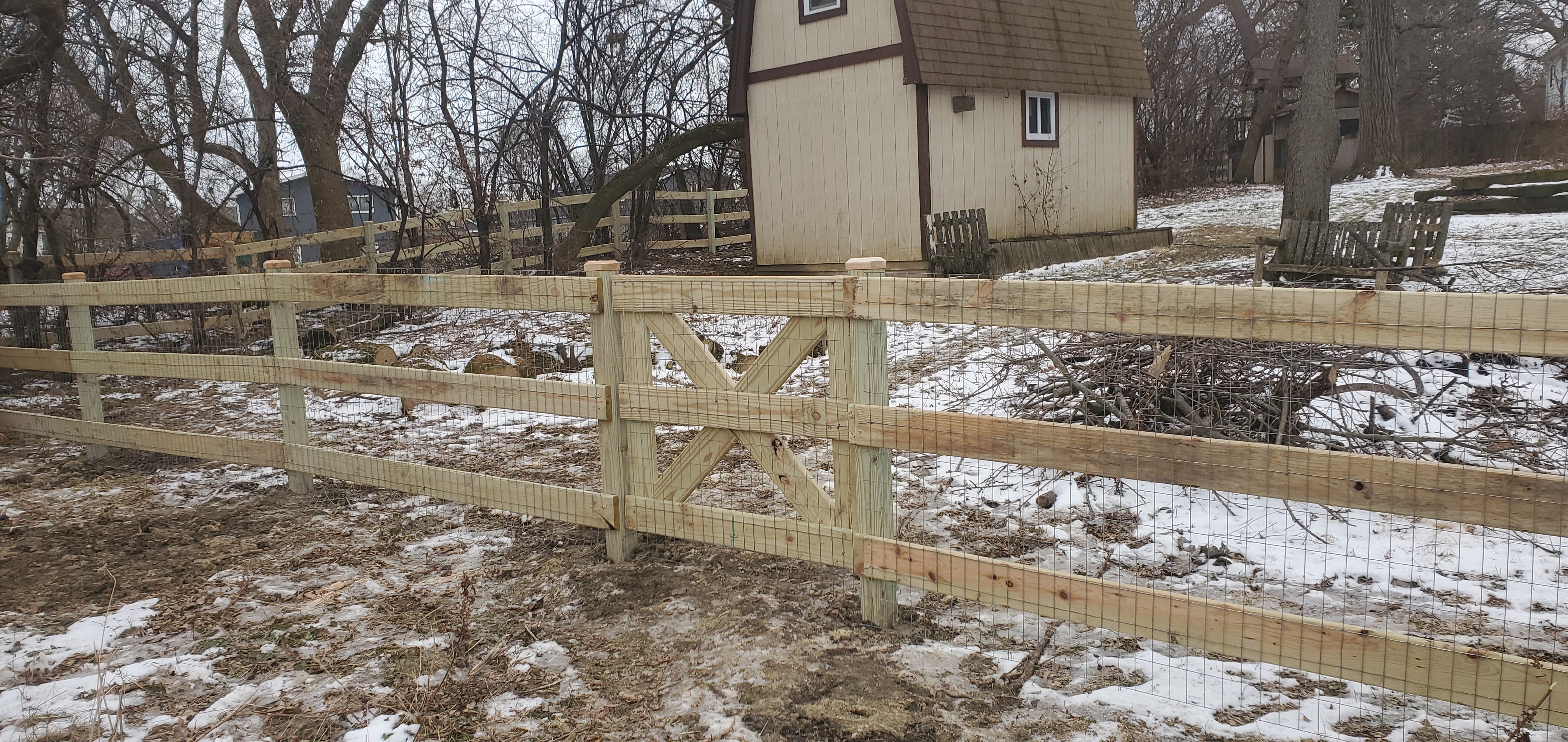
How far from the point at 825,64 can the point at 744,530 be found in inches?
424

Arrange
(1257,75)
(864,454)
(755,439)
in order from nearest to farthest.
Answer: (864,454) < (755,439) < (1257,75)

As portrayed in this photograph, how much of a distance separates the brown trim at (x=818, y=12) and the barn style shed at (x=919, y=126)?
21 millimetres

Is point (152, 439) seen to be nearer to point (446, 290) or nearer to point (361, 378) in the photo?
point (361, 378)

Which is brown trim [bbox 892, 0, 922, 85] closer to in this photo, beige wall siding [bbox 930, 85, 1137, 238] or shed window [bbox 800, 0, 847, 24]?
beige wall siding [bbox 930, 85, 1137, 238]

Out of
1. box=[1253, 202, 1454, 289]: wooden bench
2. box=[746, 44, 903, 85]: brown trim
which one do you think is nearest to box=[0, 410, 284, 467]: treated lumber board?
box=[1253, 202, 1454, 289]: wooden bench

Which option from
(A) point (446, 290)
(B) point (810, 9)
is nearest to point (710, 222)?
(B) point (810, 9)

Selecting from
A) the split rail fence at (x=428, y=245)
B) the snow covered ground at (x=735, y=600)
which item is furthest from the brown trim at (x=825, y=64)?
the snow covered ground at (x=735, y=600)

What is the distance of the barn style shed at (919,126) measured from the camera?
518 inches

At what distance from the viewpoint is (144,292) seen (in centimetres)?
643

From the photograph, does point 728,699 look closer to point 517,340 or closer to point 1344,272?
point 517,340

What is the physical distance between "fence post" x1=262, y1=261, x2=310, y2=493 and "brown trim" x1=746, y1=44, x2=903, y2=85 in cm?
908

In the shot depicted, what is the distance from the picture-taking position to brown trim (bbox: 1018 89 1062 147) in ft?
47.7

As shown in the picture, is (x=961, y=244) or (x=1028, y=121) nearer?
(x=961, y=244)

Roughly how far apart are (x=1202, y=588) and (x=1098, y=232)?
41.1ft
